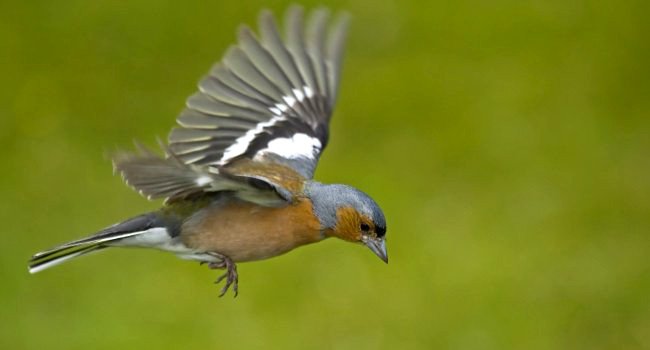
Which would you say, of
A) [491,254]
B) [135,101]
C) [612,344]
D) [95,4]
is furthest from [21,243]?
[612,344]

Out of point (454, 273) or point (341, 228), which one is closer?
point (341, 228)

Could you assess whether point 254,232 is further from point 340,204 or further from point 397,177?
point 397,177

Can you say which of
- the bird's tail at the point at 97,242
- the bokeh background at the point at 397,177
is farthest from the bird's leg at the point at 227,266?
the bokeh background at the point at 397,177

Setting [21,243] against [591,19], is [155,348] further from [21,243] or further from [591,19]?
[591,19]

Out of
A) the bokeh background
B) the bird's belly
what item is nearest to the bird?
the bird's belly

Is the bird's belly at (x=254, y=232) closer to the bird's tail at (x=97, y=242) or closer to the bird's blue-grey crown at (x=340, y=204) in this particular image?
the bird's blue-grey crown at (x=340, y=204)

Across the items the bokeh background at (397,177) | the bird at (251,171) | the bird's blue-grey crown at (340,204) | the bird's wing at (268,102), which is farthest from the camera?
the bokeh background at (397,177)

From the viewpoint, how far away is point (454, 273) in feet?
25.2

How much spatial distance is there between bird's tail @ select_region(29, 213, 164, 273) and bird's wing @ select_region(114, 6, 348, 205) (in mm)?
423

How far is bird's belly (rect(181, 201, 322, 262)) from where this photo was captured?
15.3 feet

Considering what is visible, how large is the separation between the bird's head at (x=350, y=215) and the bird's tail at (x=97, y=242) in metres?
0.56

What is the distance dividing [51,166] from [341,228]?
3.78 m

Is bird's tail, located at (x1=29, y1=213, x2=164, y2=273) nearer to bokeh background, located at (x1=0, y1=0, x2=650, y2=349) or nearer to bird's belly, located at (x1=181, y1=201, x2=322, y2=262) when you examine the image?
bird's belly, located at (x1=181, y1=201, x2=322, y2=262)

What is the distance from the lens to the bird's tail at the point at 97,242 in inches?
180
